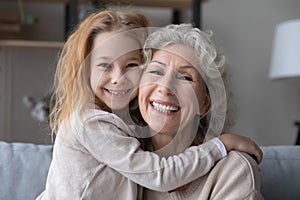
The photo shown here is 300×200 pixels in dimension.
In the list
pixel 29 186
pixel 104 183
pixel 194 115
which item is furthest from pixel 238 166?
pixel 29 186

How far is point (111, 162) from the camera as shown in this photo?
1236mm

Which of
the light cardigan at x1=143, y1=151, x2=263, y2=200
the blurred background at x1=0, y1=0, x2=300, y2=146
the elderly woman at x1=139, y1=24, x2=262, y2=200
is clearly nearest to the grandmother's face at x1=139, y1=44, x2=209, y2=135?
the elderly woman at x1=139, y1=24, x2=262, y2=200

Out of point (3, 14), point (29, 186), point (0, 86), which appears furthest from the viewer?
point (0, 86)

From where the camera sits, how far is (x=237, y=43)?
3262mm

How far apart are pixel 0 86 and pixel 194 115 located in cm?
197

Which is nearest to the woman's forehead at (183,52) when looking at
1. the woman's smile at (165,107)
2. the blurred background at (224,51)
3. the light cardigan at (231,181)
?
the woman's smile at (165,107)

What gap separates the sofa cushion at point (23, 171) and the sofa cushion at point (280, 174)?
60 cm

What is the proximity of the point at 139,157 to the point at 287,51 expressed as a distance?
73.1 inches

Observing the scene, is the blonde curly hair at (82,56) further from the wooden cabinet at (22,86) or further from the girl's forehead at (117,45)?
the wooden cabinet at (22,86)

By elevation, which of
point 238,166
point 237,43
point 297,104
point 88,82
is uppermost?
point 88,82

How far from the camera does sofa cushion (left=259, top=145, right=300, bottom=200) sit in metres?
1.59

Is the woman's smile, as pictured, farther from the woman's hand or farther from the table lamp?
the table lamp

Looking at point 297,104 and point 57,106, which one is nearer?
point 57,106

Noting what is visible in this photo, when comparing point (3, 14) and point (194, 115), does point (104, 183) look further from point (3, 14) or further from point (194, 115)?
point (3, 14)
